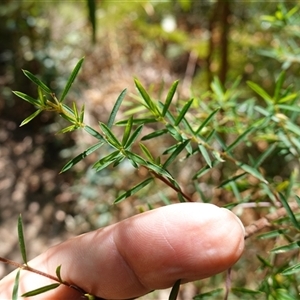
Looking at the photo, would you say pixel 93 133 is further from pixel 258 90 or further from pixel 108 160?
pixel 258 90

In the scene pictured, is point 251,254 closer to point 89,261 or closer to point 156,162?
point 89,261

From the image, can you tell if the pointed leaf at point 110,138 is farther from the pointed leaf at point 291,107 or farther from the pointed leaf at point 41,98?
the pointed leaf at point 291,107

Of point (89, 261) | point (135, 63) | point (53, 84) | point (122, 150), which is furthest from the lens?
point (135, 63)

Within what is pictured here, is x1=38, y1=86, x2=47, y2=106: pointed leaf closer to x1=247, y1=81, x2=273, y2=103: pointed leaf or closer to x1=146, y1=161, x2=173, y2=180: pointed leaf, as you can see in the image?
x1=146, y1=161, x2=173, y2=180: pointed leaf

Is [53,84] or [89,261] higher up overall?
[89,261]

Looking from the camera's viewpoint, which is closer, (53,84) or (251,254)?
(251,254)

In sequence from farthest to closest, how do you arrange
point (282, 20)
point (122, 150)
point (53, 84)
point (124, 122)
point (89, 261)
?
point (53, 84) → point (282, 20) → point (89, 261) → point (124, 122) → point (122, 150)

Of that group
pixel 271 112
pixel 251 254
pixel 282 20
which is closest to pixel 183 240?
pixel 271 112
